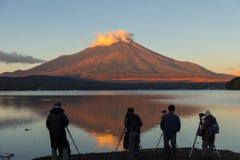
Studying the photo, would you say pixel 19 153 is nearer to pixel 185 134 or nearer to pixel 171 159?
pixel 171 159

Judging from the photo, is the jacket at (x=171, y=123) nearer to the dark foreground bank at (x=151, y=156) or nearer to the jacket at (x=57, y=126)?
the dark foreground bank at (x=151, y=156)

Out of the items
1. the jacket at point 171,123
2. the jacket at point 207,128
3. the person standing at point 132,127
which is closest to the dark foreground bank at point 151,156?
the person standing at point 132,127

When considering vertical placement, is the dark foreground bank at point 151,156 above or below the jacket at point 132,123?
below

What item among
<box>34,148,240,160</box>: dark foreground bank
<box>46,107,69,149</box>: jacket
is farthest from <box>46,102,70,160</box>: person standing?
<box>34,148,240,160</box>: dark foreground bank

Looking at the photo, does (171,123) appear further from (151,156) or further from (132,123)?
(151,156)

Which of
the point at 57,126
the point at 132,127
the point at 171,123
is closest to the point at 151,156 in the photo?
the point at 132,127

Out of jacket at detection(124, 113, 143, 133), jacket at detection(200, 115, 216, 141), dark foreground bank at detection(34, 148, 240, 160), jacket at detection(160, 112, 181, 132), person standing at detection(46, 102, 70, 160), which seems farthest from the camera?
dark foreground bank at detection(34, 148, 240, 160)

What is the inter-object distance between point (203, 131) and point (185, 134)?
46.3 ft

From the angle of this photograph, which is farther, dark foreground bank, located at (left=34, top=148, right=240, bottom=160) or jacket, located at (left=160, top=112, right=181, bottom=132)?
dark foreground bank, located at (left=34, top=148, right=240, bottom=160)

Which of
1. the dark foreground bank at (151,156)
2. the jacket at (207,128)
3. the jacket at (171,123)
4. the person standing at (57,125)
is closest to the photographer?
the person standing at (57,125)

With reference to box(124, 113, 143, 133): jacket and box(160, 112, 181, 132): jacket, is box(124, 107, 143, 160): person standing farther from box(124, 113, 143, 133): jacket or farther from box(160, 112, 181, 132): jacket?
box(160, 112, 181, 132): jacket

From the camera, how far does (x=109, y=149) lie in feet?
67.6

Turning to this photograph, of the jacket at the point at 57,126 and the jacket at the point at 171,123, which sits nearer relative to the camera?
the jacket at the point at 57,126

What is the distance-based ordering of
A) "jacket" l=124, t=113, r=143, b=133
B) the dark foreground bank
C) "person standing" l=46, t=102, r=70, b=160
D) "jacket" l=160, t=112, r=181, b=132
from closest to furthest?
"person standing" l=46, t=102, r=70, b=160 < "jacket" l=160, t=112, r=181, b=132 < "jacket" l=124, t=113, r=143, b=133 < the dark foreground bank
